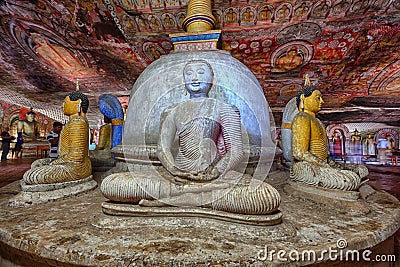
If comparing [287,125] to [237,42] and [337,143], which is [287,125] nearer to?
[237,42]

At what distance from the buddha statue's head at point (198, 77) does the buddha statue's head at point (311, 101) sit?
1372mm

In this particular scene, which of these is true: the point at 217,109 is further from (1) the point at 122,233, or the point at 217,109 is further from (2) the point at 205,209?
(1) the point at 122,233

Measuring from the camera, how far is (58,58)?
859 cm

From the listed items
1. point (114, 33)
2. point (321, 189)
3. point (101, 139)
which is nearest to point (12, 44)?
point (114, 33)

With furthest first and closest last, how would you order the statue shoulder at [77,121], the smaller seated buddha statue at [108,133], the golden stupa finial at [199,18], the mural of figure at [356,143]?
1. the mural of figure at [356,143]
2. the smaller seated buddha statue at [108,133]
3. the golden stupa finial at [199,18]
4. the statue shoulder at [77,121]

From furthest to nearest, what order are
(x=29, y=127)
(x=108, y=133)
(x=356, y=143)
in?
(x=356, y=143) < (x=29, y=127) < (x=108, y=133)

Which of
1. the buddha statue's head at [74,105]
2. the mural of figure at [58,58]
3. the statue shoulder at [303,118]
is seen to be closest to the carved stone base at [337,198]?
the statue shoulder at [303,118]

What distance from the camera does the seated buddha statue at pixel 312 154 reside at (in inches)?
94.5

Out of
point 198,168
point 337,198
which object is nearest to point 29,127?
point 198,168

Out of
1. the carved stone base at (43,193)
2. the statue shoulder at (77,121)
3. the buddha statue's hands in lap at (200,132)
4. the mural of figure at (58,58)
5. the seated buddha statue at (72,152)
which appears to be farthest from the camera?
the mural of figure at (58,58)

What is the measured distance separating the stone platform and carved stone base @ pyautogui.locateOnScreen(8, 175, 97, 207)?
26 cm

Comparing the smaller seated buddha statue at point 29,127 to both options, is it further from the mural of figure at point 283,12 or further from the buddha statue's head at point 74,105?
the mural of figure at point 283,12

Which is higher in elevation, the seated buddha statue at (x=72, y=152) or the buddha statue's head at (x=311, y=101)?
the buddha statue's head at (x=311, y=101)

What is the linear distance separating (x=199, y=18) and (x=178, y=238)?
3.58m
